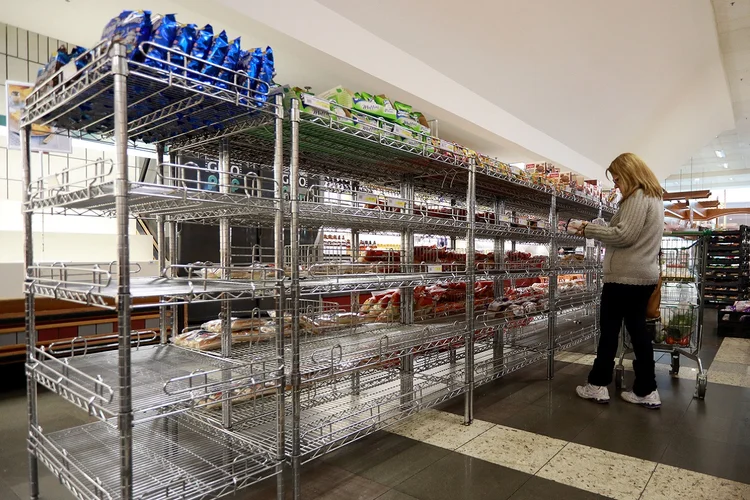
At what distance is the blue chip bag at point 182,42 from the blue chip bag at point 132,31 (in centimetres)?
9

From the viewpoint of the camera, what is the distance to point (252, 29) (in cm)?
317

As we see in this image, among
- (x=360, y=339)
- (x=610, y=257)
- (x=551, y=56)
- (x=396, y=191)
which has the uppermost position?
(x=551, y=56)

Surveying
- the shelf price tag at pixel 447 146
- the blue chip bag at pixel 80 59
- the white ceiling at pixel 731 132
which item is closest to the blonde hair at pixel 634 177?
the shelf price tag at pixel 447 146

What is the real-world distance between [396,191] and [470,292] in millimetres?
1150

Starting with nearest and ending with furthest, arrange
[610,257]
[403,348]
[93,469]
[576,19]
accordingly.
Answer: [93,469]
[403,348]
[610,257]
[576,19]

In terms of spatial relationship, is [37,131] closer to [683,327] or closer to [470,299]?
[470,299]

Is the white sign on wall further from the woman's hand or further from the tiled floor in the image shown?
the woman's hand

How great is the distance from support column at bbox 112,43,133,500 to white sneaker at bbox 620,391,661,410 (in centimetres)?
336

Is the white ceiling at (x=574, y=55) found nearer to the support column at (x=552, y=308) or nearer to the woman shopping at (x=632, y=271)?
the support column at (x=552, y=308)

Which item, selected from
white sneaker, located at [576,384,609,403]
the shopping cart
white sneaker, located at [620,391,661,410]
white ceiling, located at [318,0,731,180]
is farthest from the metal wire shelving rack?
white ceiling, located at [318,0,731,180]

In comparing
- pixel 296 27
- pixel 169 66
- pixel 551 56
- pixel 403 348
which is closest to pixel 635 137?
pixel 551 56

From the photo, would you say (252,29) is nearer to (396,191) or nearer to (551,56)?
(396,191)

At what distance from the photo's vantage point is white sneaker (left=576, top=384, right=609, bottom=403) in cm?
334

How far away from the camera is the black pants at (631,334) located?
329 cm
